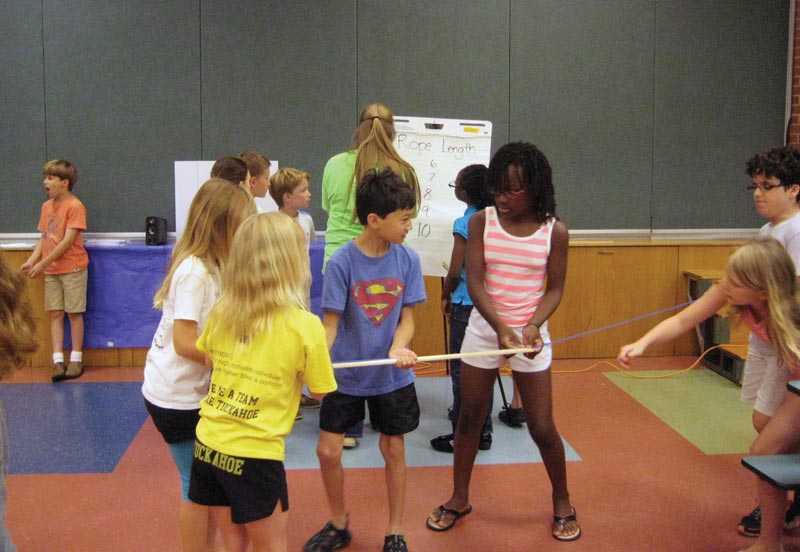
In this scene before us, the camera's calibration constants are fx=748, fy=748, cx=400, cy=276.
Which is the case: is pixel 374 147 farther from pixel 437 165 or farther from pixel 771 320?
pixel 771 320

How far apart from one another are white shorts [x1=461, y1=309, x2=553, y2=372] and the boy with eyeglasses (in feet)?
2.70

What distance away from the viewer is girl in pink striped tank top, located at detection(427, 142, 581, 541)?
2.81 metres

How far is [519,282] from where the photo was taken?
285cm

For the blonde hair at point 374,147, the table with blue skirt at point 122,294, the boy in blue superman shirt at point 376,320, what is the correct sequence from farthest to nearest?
the table with blue skirt at point 122,294
the blonde hair at point 374,147
the boy in blue superman shirt at point 376,320

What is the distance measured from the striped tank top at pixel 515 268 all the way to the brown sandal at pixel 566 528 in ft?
2.70

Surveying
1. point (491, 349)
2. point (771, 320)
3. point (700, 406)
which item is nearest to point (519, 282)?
point (491, 349)

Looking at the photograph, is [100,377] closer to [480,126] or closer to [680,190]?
[480,126]

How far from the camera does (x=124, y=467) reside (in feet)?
12.1

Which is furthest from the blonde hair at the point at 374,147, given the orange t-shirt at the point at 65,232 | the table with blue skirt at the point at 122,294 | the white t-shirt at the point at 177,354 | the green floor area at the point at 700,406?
the orange t-shirt at the point at 65,232

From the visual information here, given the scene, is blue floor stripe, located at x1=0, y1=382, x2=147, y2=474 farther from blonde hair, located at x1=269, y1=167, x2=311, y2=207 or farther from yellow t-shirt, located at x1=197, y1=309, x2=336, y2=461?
yellow t-shirt, located at x1=197, y1=309, x2=336, y2=461

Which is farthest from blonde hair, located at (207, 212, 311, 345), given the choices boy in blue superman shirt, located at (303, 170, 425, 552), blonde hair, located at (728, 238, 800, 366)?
blonde hair, located at (728, 238, 800, 366)

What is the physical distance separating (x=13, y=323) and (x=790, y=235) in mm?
2798

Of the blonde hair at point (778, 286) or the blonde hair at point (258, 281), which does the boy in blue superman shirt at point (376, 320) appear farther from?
the blonde hair at point (778, 286)

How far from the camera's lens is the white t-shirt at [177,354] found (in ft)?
7.23
